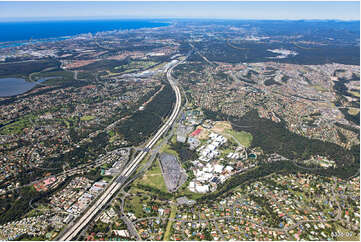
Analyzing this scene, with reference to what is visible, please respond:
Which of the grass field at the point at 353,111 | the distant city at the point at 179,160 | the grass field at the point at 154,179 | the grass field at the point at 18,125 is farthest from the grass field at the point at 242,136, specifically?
the grass field at the point at 18,125

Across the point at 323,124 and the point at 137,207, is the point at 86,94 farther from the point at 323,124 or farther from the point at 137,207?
the point at 323,124

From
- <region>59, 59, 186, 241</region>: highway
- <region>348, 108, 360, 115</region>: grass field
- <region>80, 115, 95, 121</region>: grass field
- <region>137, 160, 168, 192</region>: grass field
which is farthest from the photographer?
<region>348, 108, 360, 115</region>: grass field

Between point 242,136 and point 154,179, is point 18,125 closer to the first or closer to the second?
point 154,179

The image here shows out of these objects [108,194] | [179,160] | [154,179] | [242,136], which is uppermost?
[242,136]

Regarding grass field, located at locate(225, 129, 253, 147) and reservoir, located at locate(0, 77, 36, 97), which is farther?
reservoir, located at locate(0, 77, 36, 97)

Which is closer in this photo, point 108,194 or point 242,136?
point 108,194

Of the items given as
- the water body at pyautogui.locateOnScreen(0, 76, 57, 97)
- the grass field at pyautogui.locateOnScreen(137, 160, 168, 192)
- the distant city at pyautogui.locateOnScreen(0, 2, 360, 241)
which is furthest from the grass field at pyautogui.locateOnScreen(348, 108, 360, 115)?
the water body at pyautogui.locateOnScreen(0, 76, 57, 97)

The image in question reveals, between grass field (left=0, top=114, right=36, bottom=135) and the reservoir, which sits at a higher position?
the reservoir

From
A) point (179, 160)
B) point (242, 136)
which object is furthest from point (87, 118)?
point (242, 136)

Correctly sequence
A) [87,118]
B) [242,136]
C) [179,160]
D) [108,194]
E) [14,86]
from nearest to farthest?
[108,194] → [179,160] → [242,136] → [87,118] → [14,86]

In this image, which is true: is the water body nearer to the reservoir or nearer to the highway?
the reservoir
